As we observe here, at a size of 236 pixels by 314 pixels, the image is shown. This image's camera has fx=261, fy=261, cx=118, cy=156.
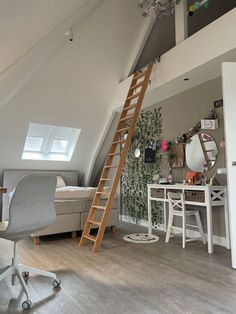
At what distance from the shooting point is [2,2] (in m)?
2.96

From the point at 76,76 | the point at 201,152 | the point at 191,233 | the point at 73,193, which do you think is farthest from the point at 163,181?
the point at 76,76

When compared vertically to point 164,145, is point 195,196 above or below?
below

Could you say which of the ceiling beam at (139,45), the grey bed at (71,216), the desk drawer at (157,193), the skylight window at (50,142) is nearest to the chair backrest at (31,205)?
the grey bed at (71,216)

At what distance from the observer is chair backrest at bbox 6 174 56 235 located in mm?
2090

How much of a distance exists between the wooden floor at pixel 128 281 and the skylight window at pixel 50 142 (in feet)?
9.39

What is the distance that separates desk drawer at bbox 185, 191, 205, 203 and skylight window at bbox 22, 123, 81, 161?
3.12 m

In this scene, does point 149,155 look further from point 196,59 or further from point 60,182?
point 60,182

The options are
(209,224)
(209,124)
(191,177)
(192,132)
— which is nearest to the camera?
(209,224)

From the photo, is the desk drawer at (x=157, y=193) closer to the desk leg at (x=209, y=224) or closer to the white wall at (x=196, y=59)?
the desk leg at (x=209, y=224)

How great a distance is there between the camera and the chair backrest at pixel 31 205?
2.09 meters

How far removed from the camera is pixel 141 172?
17.8ft

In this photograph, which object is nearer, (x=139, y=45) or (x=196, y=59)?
(x=196, y=59)

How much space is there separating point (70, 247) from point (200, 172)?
2250mm

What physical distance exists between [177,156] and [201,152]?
51 cm
